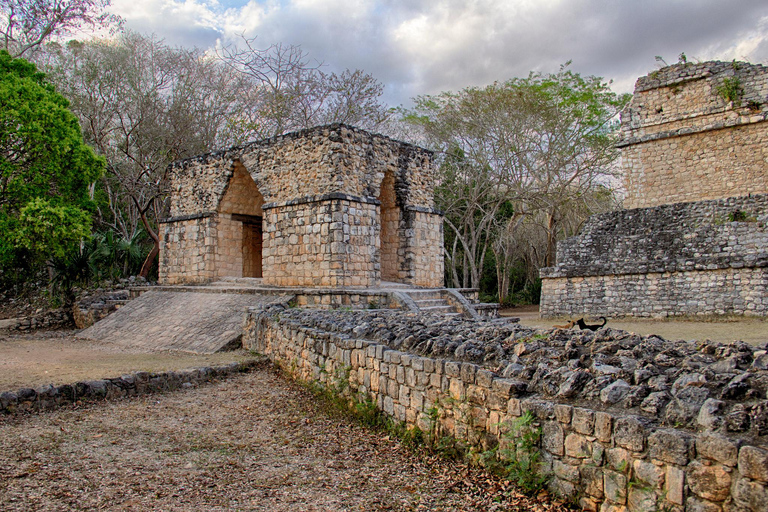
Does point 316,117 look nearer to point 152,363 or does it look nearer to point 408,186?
point 408,186

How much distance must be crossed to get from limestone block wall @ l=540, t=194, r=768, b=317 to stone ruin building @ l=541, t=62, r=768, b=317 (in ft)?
0.08

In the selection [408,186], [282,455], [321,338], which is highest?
[408,186]

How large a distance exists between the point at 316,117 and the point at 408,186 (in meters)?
11.2

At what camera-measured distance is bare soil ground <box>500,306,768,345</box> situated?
8.97 m

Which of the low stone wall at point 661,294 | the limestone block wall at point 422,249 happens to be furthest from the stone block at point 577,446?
the low stone wall at point 661,294

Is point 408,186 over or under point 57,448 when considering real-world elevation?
over

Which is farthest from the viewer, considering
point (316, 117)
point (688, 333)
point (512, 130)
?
point (316, 117)

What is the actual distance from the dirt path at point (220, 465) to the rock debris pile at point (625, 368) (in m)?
0.72

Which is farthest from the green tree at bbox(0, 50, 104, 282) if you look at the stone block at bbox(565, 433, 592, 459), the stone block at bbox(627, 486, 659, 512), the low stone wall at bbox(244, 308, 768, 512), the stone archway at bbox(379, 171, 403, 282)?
the stone block at bbox(627, 486, 659, 512)

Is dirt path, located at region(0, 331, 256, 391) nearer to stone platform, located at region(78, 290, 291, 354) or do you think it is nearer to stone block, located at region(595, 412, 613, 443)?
stone platform, located at region(78, 290, 291, 354)

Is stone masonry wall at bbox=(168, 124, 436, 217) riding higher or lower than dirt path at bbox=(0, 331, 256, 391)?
higher

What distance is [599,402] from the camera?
2.98 metres

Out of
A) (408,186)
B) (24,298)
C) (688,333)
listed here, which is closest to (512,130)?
(408,186)

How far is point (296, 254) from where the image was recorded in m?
11.3
